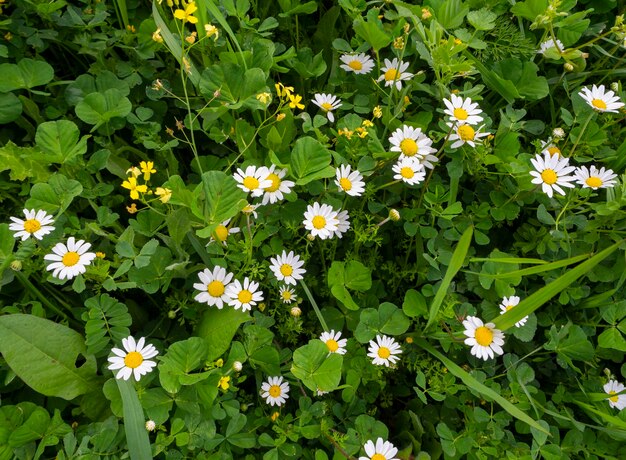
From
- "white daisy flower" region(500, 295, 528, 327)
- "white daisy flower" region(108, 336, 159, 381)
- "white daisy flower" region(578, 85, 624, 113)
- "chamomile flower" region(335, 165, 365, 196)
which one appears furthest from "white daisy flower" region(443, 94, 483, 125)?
"white daisy flower" region(108, 336, 159, 381)

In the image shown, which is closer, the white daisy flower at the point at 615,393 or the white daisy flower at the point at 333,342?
the white daisy flower at the point at 333,342

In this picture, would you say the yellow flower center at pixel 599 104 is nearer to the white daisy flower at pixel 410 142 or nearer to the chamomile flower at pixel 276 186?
the white daisy flower at pixel 410 142

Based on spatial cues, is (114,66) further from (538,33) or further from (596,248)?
→ (596,248)

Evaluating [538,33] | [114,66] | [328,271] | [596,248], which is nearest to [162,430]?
[328,271]

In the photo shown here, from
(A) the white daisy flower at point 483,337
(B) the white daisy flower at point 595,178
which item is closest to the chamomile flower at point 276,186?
(A) the white daisy flower at point 483,337

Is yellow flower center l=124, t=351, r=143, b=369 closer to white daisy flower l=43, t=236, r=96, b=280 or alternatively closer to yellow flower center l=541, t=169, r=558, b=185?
white daisy flower l=43, t=236, r=96, b=280

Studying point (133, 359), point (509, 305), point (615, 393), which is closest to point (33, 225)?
point (133, 359)

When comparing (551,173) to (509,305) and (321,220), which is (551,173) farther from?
(321,220)
